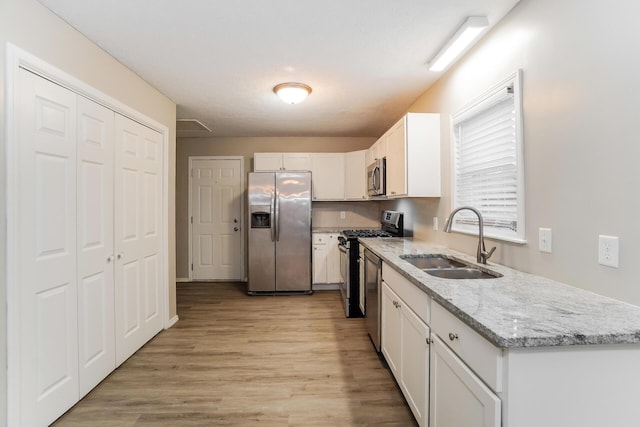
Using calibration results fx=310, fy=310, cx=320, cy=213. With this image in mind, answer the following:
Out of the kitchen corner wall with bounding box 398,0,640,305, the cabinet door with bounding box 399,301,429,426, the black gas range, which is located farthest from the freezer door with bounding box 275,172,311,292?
the kitchen corner wall with bounding box 398,0,640,305

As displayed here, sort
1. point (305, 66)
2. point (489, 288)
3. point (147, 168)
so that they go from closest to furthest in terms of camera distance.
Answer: point (489, 288)
point (305, 66)
point (147, 168)

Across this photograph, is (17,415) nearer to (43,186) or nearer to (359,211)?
(43,186)

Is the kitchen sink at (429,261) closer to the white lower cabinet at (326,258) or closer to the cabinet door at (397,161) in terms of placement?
the cabinet door at (397,161)

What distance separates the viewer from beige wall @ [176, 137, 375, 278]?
5125mm

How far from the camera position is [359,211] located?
5.18m

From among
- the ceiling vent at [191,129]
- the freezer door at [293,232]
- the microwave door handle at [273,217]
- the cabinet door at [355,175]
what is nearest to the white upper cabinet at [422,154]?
the cabinet door at [355,175]

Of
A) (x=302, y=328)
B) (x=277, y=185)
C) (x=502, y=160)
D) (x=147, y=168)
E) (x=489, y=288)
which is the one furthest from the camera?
(x=277, y=185)

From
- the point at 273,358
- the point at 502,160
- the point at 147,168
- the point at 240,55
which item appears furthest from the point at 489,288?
the point at 147,168

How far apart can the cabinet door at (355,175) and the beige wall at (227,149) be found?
444mm

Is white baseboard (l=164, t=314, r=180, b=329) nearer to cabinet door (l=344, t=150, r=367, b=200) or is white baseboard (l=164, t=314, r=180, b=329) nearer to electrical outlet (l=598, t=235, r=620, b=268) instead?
cabinet door (l=344, t=150, r=367, b=200)

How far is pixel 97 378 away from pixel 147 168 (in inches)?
67.1

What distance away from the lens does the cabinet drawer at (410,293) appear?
60.7 inches

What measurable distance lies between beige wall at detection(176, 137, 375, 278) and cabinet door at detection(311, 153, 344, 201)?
34 centimetres

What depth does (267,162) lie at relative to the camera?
482 cm
